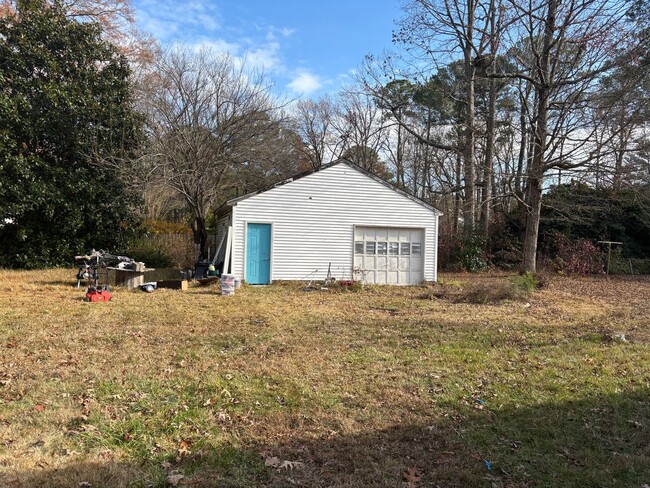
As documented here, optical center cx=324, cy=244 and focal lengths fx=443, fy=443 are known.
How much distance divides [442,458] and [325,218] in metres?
11.9

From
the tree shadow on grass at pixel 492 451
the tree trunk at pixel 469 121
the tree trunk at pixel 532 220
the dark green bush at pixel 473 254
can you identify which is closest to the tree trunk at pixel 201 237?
the tree trunk at pixel 469 121

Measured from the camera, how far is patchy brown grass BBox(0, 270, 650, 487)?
3.12 m

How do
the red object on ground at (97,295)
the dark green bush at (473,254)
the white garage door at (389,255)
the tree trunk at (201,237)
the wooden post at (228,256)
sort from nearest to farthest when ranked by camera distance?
1. the red object on ground at (97,295)
2. the wooden post at (228,256)
3. the white garage door at (389,255)
4. the tree trunk at (201,237)
5. the dark green bush at (473,254)

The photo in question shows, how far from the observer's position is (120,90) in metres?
16.5

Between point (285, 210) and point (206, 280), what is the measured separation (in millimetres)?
3404

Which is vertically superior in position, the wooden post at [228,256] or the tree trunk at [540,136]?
the tree trunk at [540,136]

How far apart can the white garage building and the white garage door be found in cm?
3

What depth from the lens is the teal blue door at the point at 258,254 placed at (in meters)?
14.1

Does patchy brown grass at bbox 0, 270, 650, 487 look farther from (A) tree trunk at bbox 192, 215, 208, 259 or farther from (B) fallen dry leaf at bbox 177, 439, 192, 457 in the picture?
(A) tree trunk at bbox 192, 215, 208, 259

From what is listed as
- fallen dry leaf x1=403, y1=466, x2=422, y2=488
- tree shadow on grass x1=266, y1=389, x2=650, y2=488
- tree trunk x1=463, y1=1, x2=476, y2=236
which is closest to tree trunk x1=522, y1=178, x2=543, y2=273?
tree trunk x1=463, y1=1, x2=476, y2=236

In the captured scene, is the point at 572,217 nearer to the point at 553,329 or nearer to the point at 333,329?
the point at 553,329

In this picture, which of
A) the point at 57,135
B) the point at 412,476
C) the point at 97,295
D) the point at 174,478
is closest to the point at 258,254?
the point at 97,295

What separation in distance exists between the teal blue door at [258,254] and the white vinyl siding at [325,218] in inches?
7.7

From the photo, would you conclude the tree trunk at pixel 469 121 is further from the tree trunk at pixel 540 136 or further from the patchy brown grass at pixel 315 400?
the patchy brown grass at pixel 315 400
